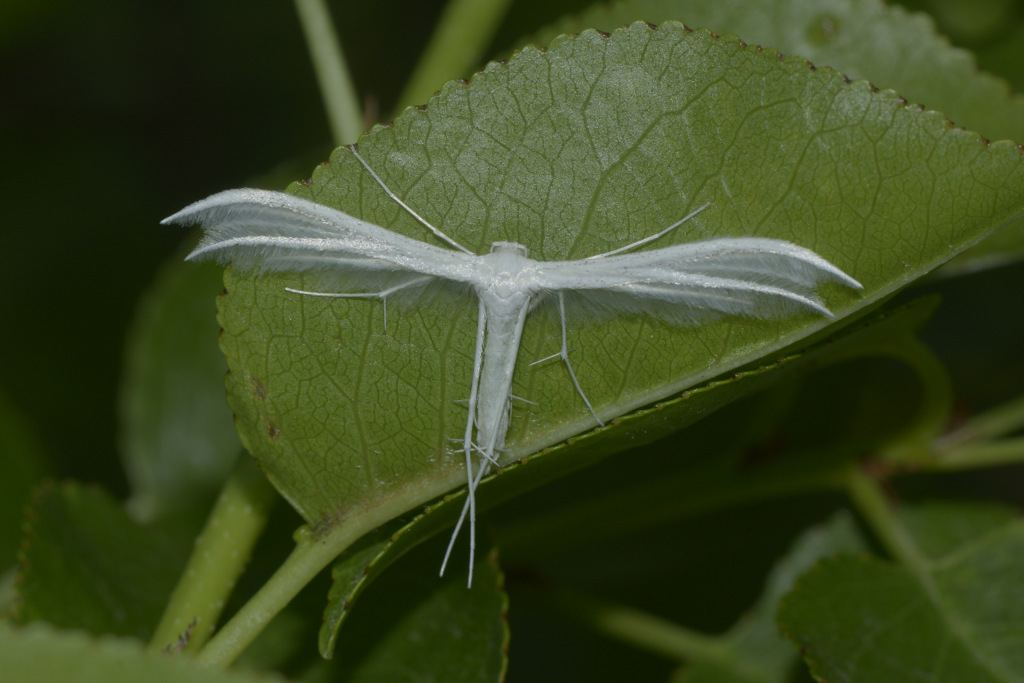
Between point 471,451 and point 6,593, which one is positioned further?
point 6,593

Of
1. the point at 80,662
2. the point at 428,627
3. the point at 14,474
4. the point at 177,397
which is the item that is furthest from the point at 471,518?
the point at 14,474

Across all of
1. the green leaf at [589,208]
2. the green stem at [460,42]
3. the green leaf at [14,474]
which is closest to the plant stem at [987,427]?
the green leaf at [589,208]

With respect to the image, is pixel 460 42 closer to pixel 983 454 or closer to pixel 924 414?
pixel 924 414

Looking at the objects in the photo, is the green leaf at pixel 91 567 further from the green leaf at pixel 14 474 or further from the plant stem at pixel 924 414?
the plant stem at pixel 924 414

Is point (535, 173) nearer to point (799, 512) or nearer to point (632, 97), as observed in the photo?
point (632, 97)

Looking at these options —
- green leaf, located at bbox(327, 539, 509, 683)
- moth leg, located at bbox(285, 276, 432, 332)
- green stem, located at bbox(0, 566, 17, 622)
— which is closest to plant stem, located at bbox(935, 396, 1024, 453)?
green leaf, located at bbox(327, 539, 509, 683)

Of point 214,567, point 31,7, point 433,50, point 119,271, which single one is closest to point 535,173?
point 433,50

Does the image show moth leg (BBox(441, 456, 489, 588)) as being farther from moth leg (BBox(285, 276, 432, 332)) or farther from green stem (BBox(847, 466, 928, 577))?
green stem (BBox(847, 466, 928, 577))
